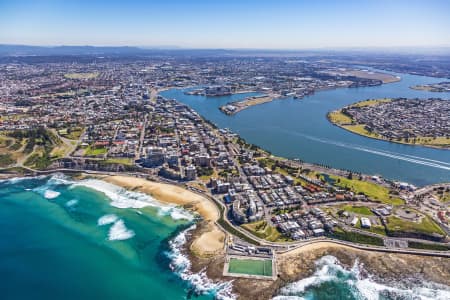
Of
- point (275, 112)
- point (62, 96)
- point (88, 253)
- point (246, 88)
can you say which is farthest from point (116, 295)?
point (246, 88)

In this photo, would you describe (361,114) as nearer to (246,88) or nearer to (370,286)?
(246,88)

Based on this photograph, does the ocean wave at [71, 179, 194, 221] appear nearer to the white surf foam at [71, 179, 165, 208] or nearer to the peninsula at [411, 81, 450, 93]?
the white surf foam at [71, 179, 165, 208]

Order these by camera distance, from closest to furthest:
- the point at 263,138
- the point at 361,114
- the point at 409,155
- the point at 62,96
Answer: the point at 409,155 → the point at 263,138 → the point at 361,114 → the point at 62,96

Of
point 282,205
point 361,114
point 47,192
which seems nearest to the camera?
point 282,205

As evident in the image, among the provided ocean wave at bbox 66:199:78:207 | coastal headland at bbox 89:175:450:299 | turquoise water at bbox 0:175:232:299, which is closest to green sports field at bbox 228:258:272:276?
coastal headland at bbox 89:175:450:299

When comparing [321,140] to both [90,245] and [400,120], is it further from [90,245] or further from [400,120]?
[90,245]

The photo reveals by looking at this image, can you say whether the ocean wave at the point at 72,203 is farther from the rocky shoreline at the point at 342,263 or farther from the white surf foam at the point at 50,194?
the rocky shoreline at the point at 342,263

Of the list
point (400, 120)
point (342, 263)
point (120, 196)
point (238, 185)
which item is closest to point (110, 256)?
point (120, 196)
